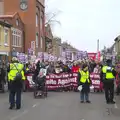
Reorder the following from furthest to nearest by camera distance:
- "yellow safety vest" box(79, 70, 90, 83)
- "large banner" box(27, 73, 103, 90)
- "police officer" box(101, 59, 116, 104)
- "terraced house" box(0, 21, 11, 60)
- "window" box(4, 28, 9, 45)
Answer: "window" box(4, 28, 9, 45), "terraced house" box(0, 21, 11, 60), "large banner" box(27, 73, 103, 90), "yellow safety vest" box(79, 70, 90, 83), "police officer" box(101, 59, 116, 104)

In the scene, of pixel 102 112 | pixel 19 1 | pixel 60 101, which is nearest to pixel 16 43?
pixel 19 1

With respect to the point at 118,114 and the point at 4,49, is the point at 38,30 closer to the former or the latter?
the point at 4,49

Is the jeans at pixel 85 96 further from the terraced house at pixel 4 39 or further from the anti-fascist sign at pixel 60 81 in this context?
the terraced house at pixel 4 39

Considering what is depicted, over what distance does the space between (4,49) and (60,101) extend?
29.6m

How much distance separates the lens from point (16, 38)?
49.8 metres

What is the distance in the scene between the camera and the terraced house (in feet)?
141

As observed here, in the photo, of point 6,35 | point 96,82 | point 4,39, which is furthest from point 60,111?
point 6,35

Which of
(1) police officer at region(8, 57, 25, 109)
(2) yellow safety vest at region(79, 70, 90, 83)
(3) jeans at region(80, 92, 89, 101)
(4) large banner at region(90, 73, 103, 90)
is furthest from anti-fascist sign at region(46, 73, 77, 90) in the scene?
(1) police officer at region(8, 57, 25, 109)

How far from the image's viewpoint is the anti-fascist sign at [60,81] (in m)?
20.7

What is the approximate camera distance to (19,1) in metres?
54.9

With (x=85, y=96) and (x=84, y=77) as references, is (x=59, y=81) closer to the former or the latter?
(x=85, y=96)

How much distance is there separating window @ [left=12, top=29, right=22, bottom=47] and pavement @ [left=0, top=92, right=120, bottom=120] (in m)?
33.3

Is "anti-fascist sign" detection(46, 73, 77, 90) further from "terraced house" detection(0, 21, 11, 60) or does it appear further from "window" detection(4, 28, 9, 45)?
"window" detection(4, 28, 9, 45)

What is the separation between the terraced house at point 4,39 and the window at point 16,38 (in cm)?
211
